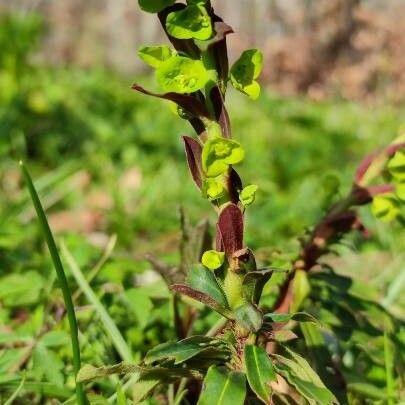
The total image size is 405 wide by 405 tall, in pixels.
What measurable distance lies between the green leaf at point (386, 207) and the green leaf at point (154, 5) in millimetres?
473

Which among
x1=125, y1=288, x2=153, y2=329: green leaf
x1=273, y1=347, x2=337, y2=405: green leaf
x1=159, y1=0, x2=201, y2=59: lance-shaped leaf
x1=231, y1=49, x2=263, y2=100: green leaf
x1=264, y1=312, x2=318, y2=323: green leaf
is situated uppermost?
x1=159, y1=0, x2=201, y2=59: lance-shaped leaf

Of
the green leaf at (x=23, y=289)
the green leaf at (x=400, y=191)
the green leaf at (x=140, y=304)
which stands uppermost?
the green leaf at (x=400, y=191)

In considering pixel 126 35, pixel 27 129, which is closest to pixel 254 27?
pixel 126 35

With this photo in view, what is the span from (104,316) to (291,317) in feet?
1.43

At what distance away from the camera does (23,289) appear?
4.70ft

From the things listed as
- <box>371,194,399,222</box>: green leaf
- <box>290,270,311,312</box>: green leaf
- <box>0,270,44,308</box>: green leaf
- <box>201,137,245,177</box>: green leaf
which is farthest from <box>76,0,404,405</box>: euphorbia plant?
<box>0,270,44,308</box>: green leaf

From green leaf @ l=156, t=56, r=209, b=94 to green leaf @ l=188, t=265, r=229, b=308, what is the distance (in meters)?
0.25

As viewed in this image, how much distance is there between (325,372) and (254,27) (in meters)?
6.77

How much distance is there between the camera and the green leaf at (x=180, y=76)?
92cm

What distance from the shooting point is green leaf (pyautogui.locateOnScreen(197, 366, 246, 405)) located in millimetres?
897

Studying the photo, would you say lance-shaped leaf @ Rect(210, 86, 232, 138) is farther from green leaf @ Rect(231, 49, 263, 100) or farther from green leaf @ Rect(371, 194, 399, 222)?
green leaf @ Rect(371, 194, 399, 222)

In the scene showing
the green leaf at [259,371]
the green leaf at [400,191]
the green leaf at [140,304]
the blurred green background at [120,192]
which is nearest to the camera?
the green leaf at [259,371]

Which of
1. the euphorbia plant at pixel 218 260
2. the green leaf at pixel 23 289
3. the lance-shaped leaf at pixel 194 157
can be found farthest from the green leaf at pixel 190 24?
the green leaf at pixel 23 289

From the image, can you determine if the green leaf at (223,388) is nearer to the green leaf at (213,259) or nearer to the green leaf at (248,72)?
the green leaf at (213,259)
